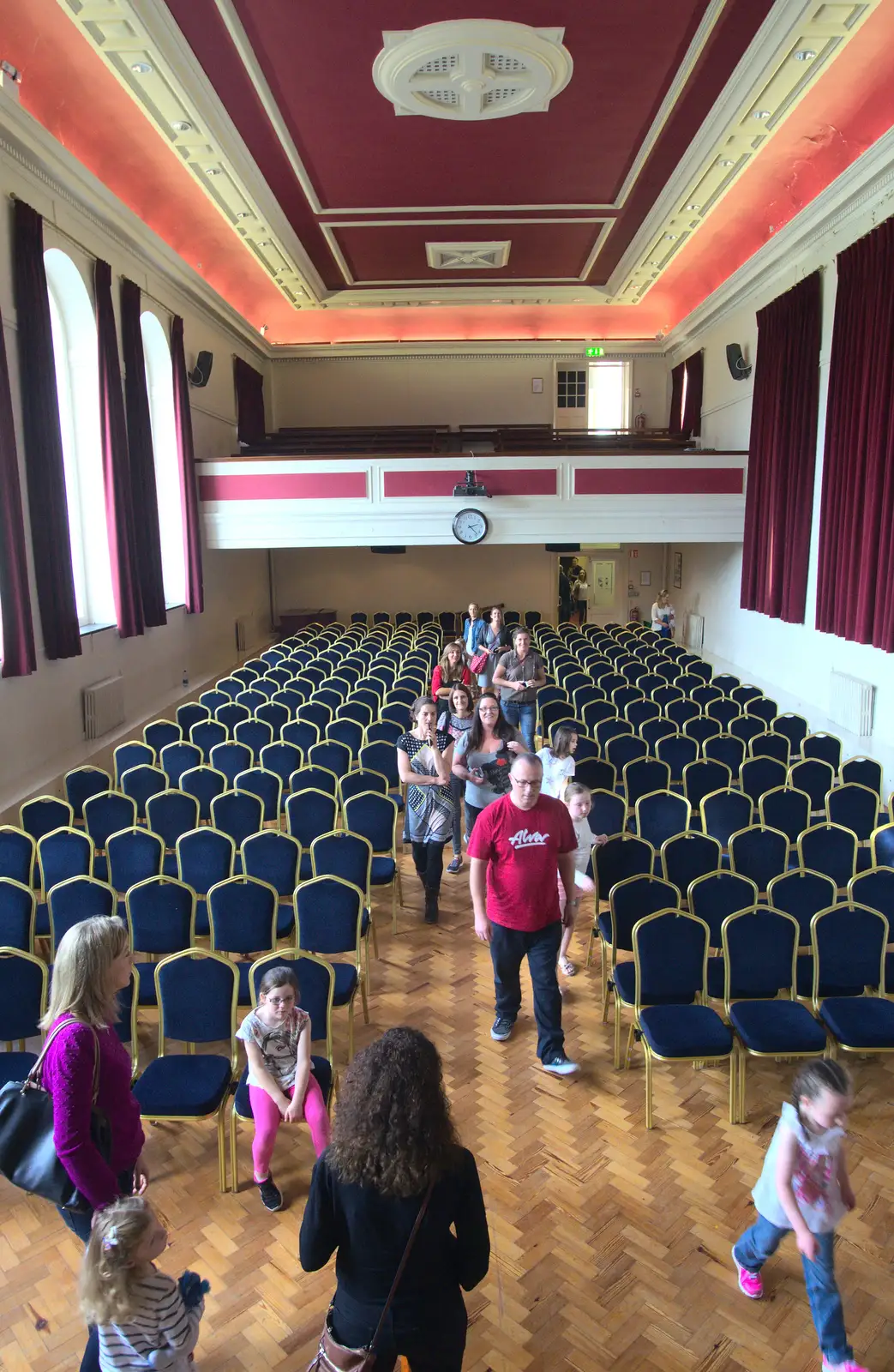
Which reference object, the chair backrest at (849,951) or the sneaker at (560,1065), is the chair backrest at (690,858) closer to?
the chair backrest at (849,951)

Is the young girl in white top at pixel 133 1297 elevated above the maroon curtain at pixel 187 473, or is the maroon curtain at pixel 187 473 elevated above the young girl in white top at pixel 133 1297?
the maroon curtain at pixel 187 473

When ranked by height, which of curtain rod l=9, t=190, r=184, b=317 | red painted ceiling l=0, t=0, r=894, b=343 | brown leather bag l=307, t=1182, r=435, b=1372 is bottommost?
brown leather bag l=307, t=1182, r=435, b=1372

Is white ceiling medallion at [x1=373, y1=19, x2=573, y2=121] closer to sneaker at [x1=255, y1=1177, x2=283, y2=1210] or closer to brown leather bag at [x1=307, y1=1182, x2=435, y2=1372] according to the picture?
sneaker at [x1=255, y1=1177, x2=283, y2=1210]

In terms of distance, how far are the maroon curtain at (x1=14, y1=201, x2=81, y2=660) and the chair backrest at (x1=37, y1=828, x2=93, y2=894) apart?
367 cm

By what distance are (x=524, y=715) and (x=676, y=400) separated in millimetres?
11165

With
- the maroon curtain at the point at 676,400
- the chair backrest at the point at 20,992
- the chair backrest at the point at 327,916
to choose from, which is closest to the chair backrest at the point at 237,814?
the chair backrest at the point at 327,916

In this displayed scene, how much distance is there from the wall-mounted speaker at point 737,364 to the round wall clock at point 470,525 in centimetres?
438

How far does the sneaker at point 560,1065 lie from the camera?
14.1 ft

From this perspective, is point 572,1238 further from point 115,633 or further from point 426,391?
point 426,391

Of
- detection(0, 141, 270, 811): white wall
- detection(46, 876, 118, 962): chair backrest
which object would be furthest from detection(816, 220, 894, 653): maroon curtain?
detection(0, 141, 270, 811): white wall

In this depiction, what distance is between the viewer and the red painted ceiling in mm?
7199

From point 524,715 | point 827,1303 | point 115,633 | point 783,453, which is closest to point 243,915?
point 827,1303

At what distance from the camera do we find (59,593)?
8391 mm

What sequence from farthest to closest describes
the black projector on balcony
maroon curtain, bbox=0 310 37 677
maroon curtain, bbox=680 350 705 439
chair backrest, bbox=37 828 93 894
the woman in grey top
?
maroon curtain, bbox=680 350 705 439 → the black projector on balcony → maroon curtain, bbox=0 310 37 677 → the woman in grey top → chair backrest, bbox=37 828 93 894
